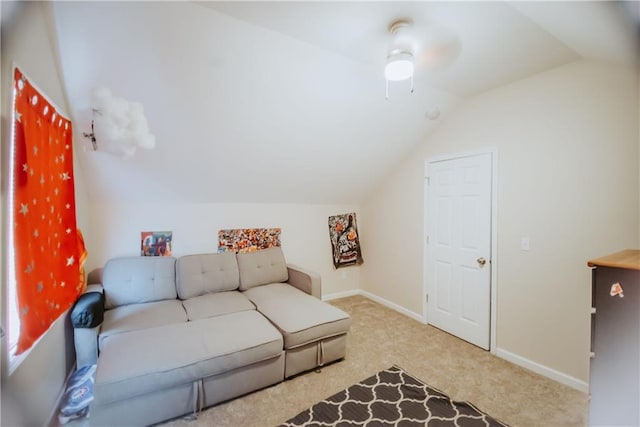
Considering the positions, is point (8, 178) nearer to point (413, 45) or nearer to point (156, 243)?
point (156, 243)

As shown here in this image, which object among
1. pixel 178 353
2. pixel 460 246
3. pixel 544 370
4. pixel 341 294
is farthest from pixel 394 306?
pixel 178 353

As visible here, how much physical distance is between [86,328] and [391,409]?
2253 millimetres

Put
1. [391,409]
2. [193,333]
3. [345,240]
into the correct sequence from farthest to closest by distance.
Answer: [345,240]
[193,333]
[391,409]

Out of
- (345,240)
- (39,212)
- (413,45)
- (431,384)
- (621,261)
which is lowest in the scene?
(431,384)

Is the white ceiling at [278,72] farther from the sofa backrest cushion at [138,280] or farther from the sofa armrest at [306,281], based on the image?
the sofa armrest at [306,281]

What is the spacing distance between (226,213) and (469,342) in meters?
3.04

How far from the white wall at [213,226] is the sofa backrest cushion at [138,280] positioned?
0.25 metres

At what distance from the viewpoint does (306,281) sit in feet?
10.5

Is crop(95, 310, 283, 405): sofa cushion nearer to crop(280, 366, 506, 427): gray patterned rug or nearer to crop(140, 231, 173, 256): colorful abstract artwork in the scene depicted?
crop(280, 366, 506, 427): gray patterned rug

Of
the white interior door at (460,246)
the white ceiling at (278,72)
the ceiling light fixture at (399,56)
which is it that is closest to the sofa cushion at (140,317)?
the white ceiling at (278,72)

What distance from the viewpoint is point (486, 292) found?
9.04 feet

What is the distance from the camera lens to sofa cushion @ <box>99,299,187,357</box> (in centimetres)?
215

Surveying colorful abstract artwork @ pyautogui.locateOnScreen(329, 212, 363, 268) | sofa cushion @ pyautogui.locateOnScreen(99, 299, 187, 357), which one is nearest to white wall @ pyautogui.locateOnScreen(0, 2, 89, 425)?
sofa cushion @ pyautogui.locateOnScreen(99, 299, 187, 357)

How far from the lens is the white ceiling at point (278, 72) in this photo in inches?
64.9
